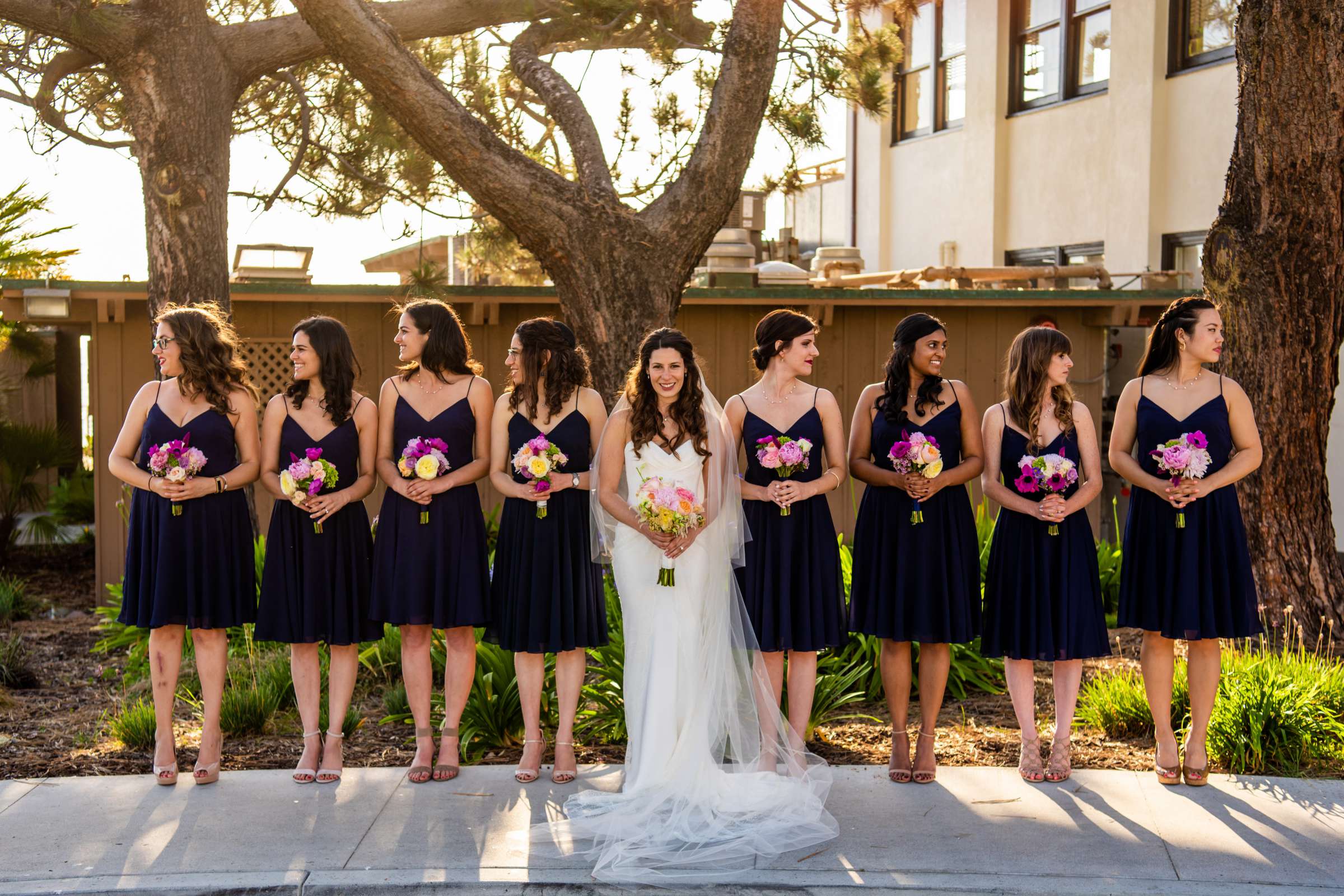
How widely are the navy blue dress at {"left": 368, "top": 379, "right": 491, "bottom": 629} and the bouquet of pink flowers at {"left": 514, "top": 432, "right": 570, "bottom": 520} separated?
1.11ft

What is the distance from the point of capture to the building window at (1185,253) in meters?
13.6

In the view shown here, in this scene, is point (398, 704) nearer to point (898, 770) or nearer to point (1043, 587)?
point (898, 770)

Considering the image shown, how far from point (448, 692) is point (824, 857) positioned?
6.36 ft

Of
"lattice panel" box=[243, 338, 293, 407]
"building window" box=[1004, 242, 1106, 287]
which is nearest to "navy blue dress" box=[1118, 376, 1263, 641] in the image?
"lattice panel" box=[243, 338, 293, 407]

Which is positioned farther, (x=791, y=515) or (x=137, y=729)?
(x=137, y=729)

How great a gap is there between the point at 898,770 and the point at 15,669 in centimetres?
594

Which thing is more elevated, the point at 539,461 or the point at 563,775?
the point at 539,461

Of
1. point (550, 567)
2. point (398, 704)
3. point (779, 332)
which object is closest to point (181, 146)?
point (398, 704)

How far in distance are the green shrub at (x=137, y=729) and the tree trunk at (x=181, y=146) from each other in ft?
11.0

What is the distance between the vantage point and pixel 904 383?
5.75 metres

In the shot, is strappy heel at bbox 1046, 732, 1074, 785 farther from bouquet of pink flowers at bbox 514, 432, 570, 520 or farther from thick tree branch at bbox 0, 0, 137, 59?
thick tree branch at bbox 0, 0, 137, 59

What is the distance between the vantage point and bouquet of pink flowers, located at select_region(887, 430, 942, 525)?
551 cm

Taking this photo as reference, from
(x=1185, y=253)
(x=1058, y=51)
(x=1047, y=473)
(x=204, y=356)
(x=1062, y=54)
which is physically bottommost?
(x=1047, y=473)

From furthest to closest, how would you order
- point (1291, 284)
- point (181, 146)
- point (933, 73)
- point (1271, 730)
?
point (933, 73) → point (181, 146) → point (1291, 284) → point (1271, 730)
